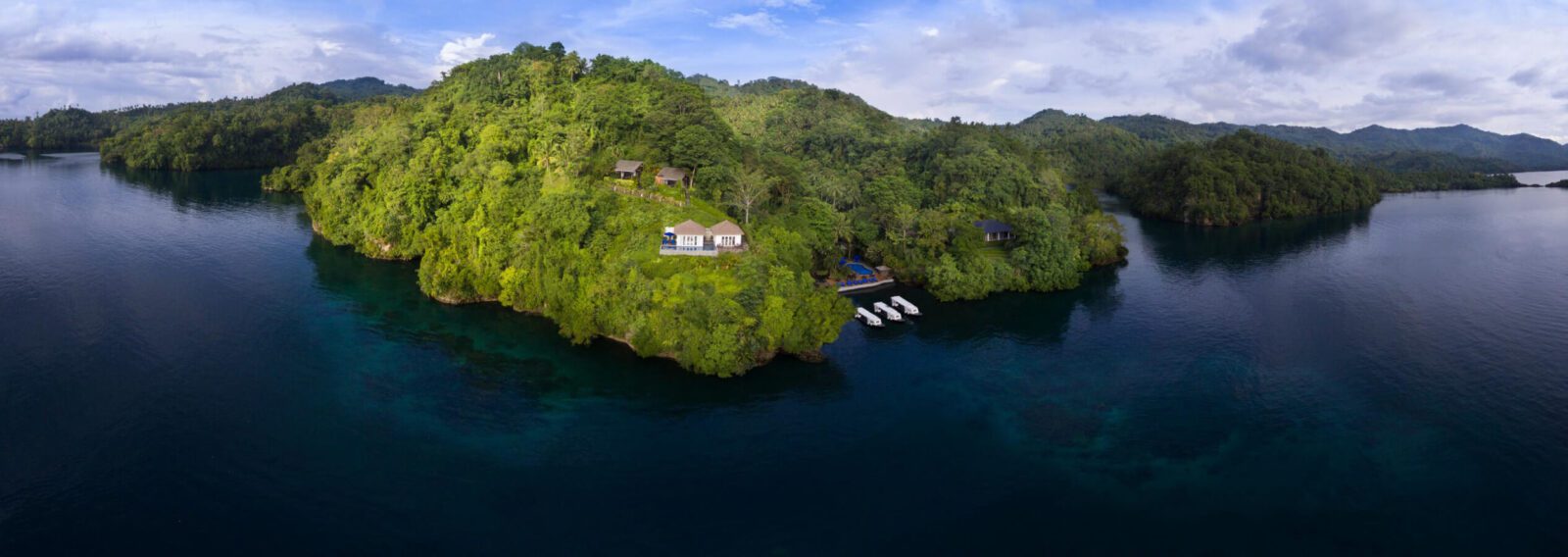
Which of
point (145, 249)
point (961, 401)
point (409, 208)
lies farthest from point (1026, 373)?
point (145, 249)

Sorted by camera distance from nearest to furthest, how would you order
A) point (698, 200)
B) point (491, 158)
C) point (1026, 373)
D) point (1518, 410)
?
point (1518, 410)
point (1026, 373)
point (698, 200)
point (491, 158)

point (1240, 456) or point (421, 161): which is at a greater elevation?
point (421, 161)

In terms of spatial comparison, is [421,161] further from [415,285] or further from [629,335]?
[629,335]

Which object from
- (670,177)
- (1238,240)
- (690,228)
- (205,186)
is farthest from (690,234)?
(205,186)

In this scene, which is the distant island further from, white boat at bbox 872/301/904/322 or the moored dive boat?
white boat at bbox 872/301/904/322

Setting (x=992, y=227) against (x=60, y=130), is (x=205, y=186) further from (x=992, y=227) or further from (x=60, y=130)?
(x=992, y=227)

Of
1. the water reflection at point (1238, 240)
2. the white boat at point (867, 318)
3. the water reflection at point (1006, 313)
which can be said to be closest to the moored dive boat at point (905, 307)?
the water reflection at point (1006, 313)

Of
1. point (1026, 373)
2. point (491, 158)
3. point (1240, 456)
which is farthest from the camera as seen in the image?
point (491, 158)

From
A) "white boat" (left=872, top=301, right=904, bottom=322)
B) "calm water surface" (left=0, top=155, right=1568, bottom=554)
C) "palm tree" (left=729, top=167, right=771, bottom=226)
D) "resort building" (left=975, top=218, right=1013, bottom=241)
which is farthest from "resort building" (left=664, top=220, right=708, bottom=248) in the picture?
"resort building" (left=975, top=218, right=1013, bottom=241)
